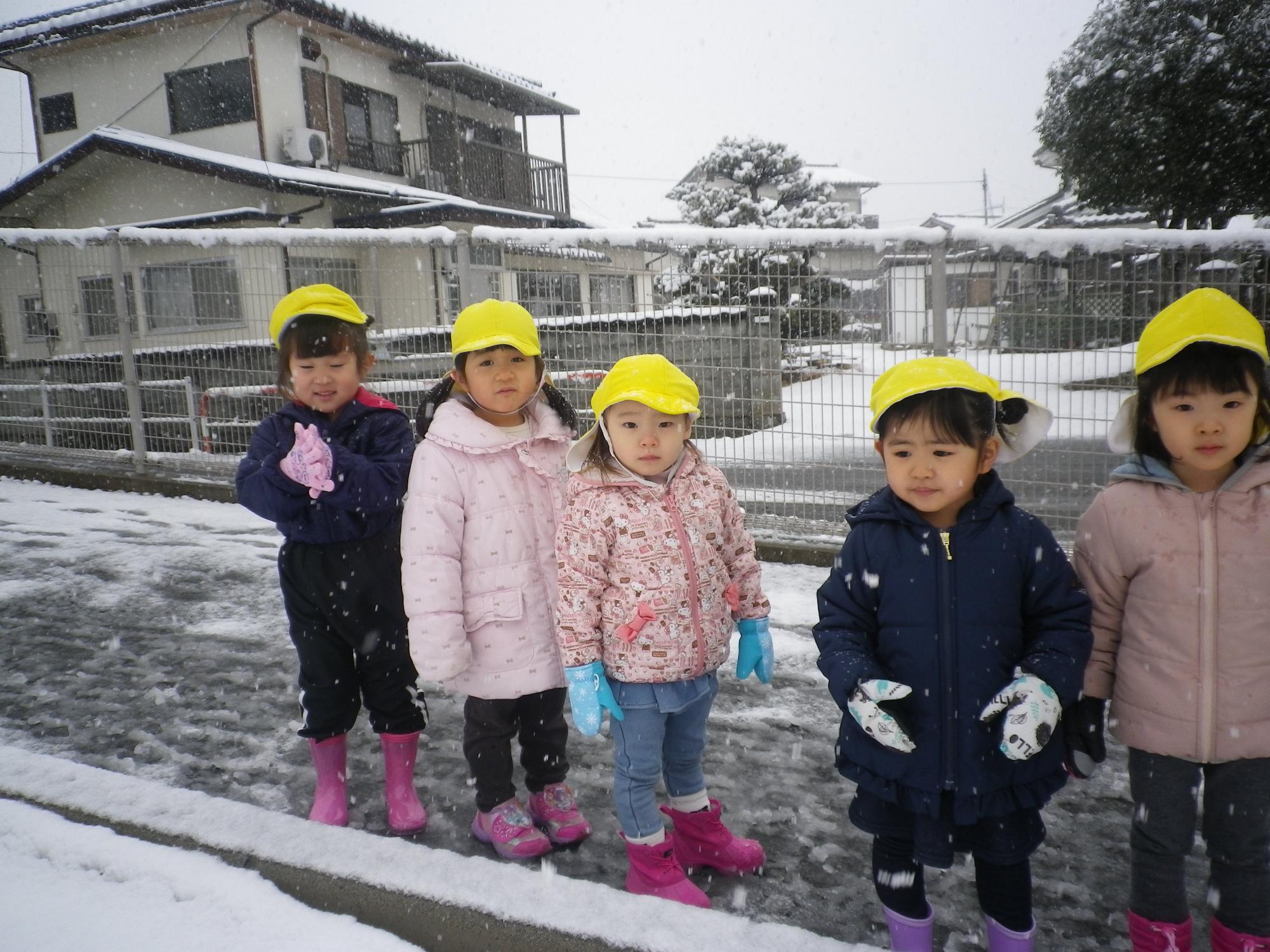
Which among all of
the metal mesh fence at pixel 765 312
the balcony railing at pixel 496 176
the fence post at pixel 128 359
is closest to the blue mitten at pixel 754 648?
the metal mesh fence at pixel 765 312

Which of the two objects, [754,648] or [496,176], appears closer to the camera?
[754,648]

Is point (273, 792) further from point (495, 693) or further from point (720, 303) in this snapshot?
point (720, 303)

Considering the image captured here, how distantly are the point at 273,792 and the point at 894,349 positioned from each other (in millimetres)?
3578

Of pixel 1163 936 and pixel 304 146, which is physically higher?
pixel 304 146

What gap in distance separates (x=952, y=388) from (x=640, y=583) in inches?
36.3

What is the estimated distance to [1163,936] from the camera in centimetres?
193

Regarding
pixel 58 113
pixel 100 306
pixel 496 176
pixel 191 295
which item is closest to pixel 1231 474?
pixel 191 295

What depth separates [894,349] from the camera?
4617 millimetres

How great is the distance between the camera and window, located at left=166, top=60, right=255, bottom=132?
17531 mm

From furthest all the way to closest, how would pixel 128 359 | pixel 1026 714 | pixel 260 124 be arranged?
pixel 260 124, pixel 128 359, pixel 1026 714

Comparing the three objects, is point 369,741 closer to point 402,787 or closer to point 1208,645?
point 402,787

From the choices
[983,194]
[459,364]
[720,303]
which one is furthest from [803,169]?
[983,194]

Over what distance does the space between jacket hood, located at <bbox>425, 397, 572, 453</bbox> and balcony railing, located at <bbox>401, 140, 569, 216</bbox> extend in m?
19.7

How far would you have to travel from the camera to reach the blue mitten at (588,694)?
87.1 inches
